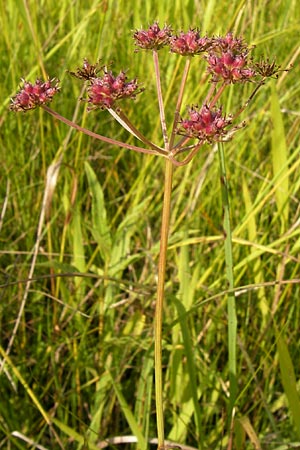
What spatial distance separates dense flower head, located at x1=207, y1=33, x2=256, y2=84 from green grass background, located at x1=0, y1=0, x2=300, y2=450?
0.46 m

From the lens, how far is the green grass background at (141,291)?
1452mm

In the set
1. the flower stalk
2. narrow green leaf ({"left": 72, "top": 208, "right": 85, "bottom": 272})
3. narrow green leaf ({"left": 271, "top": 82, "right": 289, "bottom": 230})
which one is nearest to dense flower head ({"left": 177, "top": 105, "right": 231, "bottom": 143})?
the flower stalk

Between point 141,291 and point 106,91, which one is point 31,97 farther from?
point 141,291

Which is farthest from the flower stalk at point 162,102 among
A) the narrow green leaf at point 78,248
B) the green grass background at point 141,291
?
the narrow green leaf at point 78,248

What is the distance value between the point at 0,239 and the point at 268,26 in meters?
1.47

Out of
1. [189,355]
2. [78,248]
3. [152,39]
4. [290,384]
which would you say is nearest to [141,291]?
[78,248]

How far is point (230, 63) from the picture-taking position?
2.89ft

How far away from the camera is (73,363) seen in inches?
63.0

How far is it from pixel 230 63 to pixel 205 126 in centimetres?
12

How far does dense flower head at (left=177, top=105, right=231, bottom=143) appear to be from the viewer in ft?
2.65

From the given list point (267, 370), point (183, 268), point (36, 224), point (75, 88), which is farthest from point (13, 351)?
point (75, 88)

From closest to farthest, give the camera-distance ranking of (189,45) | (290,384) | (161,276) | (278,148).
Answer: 1. (161,276)
2. (189,45)
3. (290,384)
4. (278,148)

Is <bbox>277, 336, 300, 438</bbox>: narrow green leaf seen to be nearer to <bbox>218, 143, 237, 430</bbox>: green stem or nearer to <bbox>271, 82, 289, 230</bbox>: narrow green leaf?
<bbox>218, 143, 237, 430</bbox>: green stem

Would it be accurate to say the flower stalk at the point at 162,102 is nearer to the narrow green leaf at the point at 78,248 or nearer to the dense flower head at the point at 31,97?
the dense flower head at the point at 31,97
